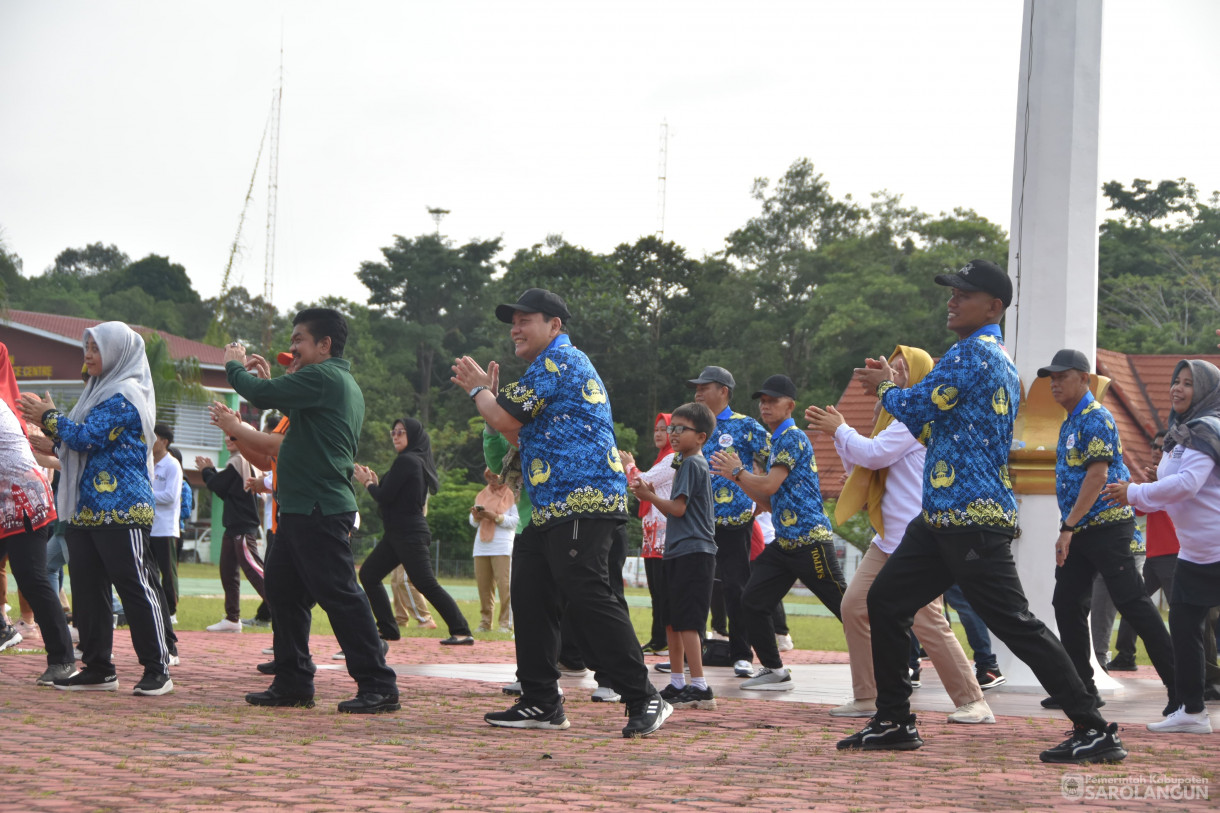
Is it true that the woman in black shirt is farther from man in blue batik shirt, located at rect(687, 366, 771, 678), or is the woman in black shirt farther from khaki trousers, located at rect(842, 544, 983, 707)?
khaki trousers, located at rect(842, 544, 983, 707)

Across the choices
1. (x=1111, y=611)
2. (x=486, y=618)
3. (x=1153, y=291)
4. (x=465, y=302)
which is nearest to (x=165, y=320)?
(x=465, y=302)

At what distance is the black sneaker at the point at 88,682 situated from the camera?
A: 293 inches

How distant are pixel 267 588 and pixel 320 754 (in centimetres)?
195

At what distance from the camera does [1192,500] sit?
6.97 metres

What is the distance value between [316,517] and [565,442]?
5.19ft

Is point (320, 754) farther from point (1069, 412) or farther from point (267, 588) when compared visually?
point (1069, 412)

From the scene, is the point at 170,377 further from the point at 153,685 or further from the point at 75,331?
the point at 153,685

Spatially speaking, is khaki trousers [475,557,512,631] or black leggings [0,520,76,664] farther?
khaki trousers [475,557,512,631]

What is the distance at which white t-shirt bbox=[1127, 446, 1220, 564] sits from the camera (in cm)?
684

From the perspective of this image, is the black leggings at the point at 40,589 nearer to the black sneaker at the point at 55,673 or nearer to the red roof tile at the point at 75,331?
the black sneaker at the point at 55,673

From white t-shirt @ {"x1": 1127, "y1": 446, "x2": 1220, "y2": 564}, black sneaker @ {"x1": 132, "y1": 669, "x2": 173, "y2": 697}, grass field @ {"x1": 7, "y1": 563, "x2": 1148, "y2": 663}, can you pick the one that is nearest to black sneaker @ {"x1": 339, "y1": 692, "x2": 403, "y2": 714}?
black sneaker @ {"x1": 132, "y1": 669, "x2": 173, "y2": 697}

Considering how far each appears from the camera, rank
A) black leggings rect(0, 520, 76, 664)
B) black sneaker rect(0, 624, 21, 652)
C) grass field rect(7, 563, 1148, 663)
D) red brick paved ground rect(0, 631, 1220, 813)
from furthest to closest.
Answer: grass field rect(7, 563, 1148, 663)
black sneaker rect(0, 624, 21, 652)
black leggings rect(0, 520, 76, 664)
red brick paved ground rect(0, 631, 1220, 813)

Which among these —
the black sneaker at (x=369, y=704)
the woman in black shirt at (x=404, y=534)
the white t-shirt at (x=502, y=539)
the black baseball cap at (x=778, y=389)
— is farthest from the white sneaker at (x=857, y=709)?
the white t-shirt at (x=502, y=539)

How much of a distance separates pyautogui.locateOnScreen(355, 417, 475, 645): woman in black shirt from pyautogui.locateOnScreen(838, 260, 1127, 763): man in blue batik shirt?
5.97 m
